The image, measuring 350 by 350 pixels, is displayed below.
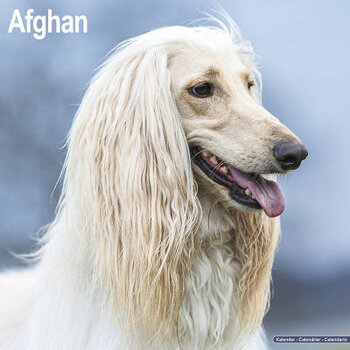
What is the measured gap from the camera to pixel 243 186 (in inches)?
70.1

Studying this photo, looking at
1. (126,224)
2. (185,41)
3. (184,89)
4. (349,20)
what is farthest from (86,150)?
(349,20)

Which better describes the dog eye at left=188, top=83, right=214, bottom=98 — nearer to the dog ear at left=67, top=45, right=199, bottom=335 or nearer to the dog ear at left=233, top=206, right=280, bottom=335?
the dog ear at left=67, top=45, right=199, bottom=335

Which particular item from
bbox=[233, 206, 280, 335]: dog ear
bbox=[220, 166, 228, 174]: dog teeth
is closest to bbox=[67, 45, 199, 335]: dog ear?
bbox=[220, 166, 228, 174]: dog teeth

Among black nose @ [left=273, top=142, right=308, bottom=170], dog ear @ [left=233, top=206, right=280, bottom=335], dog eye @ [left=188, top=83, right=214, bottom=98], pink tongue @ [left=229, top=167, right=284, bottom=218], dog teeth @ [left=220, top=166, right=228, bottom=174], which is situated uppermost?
dog eye @ [left=188, top=83, right=214, bottom=98]

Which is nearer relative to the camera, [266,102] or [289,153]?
[289,153]

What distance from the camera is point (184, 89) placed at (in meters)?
1.82

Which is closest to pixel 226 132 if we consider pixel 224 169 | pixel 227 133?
pixel 227 133

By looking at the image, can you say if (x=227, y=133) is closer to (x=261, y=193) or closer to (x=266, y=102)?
(x=261, y=193)

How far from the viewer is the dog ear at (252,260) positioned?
6.31 ft

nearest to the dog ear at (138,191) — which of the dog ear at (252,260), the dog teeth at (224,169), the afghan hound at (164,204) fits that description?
the afghan hound at (164,204)

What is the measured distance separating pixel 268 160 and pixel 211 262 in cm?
41

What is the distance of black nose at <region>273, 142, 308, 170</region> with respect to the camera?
1647 mm

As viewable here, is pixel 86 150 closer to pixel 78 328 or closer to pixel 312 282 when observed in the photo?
pixel 78 328

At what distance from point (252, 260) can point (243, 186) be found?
306mm
